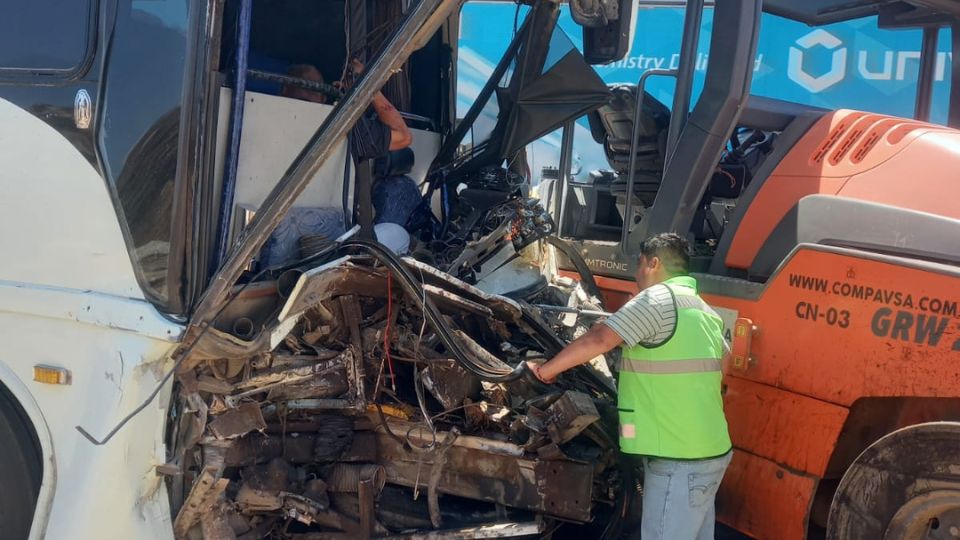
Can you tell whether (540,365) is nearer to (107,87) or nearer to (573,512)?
(573,512)

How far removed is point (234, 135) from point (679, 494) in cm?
203

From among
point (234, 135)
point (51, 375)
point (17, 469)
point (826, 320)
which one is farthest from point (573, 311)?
point (17, 469)

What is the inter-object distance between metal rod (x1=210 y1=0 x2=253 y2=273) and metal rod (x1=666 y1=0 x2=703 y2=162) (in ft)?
6.10

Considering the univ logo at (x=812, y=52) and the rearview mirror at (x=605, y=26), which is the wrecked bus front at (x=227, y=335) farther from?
the univ logo at (x=812, y=52)

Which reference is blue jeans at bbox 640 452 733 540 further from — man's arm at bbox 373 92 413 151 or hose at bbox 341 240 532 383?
man's arm at bbox 373 92 413 151

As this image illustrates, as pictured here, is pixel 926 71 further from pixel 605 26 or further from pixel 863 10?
pixel 605 26

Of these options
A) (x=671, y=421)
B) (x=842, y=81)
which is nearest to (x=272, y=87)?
(x=671, y=421)

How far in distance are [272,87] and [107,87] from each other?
946 millimetres

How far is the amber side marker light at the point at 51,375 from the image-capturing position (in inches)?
115

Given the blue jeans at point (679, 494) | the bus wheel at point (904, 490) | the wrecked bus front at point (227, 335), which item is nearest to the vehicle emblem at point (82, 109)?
the wrecked bus front at point (227, 335)

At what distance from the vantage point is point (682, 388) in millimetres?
2998

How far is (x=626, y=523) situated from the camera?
3594 millimetres

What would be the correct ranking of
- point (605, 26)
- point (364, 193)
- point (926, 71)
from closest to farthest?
point (605, 26)
point (364, 193)
point (926, 71)

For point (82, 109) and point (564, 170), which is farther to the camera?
point (564, 170)
